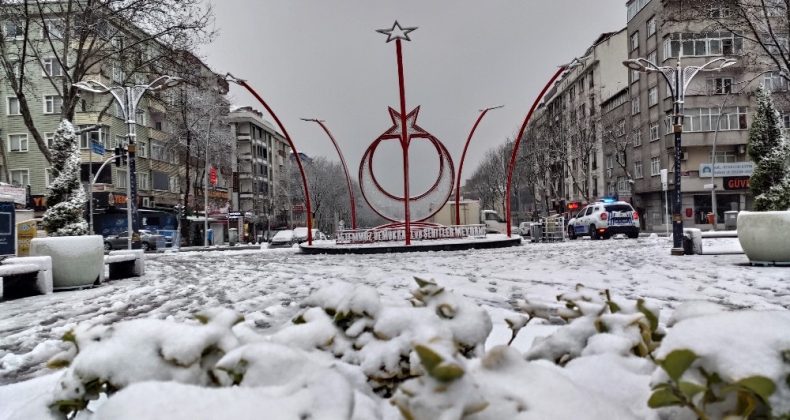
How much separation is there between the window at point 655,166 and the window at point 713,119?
3665 millimetres

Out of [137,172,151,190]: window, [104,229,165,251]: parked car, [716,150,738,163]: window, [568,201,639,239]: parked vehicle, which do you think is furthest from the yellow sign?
[716,150,738,163]: window

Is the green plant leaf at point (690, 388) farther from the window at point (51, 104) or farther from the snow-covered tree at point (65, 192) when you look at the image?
the window at point (51, 104)

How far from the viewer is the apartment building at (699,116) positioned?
123 ft

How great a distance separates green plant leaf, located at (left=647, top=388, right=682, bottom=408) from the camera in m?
0.75

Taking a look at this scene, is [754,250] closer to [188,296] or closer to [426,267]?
[426,267]

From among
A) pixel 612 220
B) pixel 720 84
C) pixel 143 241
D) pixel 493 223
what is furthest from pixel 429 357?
pixel 720 84

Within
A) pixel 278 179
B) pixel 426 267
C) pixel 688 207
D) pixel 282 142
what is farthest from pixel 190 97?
pixel 282 142

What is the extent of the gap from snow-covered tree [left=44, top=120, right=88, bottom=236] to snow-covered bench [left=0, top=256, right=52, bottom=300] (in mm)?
1814

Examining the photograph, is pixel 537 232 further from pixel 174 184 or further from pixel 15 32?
pixel 174 184

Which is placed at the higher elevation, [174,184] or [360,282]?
[174,184]

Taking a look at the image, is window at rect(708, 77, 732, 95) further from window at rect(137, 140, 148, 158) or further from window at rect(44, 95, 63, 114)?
window at rect(44, 95, 63, 114)

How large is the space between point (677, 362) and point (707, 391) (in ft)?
0.18

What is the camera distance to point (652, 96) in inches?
1645

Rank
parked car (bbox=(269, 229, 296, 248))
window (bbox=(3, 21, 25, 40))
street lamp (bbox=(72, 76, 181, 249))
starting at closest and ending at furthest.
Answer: street lamp (bbox=(72, 76, 181, 249)) < window (bbox=(3, 21, 25, 40)) < parked car (bbox=(269, 229, 296, 248))
